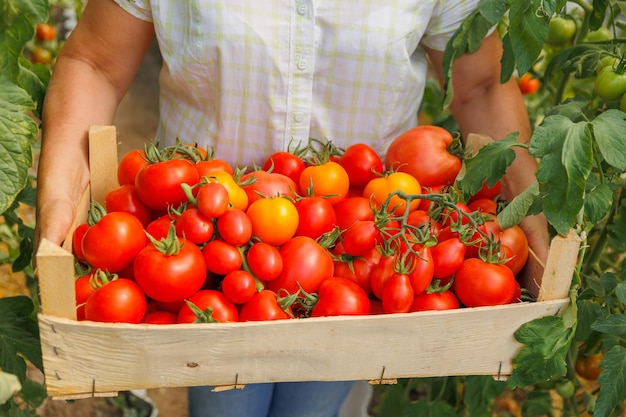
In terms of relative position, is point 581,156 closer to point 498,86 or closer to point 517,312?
point 517,312

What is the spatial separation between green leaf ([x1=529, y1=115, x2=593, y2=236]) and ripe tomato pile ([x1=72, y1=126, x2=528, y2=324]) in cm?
12

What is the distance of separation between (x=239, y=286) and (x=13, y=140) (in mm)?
416

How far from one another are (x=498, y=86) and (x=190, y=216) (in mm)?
745

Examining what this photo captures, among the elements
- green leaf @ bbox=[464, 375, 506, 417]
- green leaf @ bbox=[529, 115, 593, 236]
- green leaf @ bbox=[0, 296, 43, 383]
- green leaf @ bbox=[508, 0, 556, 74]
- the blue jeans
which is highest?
green leaf @ bbox=[508, 0, 556, 74]

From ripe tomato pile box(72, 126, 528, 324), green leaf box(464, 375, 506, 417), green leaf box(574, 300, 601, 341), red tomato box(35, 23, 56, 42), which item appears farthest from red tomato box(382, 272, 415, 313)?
red tomato box(35, 23, 56, 42)

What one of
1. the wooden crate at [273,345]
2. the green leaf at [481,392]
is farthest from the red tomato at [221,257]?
the green leaf at [481,392]

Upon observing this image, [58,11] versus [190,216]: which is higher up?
[190,216]

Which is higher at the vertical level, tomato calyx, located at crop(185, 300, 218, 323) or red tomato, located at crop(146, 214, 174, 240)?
red tomato, located at crop(146, 214, 174, 240)

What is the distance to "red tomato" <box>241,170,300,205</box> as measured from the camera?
1202 millimetres

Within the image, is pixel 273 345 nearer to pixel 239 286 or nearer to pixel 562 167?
pixel 239 286

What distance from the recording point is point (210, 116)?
147cm

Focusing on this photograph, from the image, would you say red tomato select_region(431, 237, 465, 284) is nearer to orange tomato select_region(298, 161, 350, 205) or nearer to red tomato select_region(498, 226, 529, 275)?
red tomato select_region(498, 226, 529, 275)

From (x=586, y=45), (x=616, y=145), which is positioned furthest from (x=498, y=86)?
(x=616, y=145)

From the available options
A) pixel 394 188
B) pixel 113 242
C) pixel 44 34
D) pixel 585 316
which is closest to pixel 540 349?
pixel 585 316
